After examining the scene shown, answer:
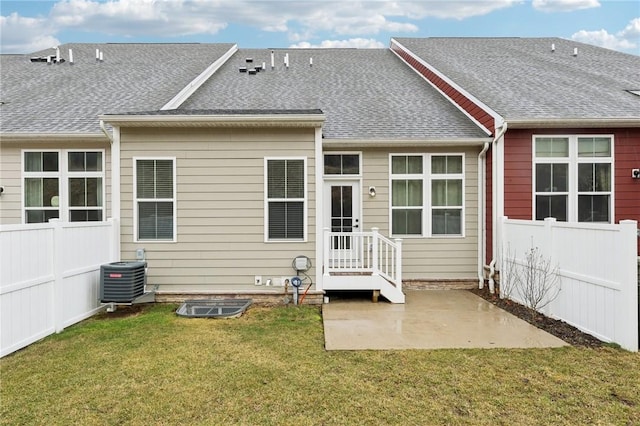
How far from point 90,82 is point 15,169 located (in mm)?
3748

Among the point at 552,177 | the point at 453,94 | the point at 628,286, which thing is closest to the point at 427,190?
the point at 552,177

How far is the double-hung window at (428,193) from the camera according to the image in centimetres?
840

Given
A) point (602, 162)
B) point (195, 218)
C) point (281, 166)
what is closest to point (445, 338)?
point (281, 166)

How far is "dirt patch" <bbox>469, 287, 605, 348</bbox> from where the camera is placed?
500 centimetres

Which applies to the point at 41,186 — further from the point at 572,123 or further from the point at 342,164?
the point at 572,123

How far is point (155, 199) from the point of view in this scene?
707 centimetres

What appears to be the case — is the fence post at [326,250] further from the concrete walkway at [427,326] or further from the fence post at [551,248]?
the fence post at [551,248]

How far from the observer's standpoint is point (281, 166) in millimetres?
7062

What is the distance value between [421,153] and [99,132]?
19.9 ft

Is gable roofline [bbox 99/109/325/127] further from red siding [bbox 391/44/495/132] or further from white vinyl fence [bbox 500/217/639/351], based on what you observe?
white vinyl fence [bbox 500/217/639/351]

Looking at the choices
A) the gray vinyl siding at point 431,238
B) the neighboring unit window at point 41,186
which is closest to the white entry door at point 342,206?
the gray vinyl siding at point 431,238

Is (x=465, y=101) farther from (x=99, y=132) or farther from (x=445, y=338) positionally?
(x=99, y=132)

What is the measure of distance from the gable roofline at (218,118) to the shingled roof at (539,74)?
384cm

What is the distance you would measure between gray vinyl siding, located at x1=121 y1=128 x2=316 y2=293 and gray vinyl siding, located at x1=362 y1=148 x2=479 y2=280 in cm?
180
